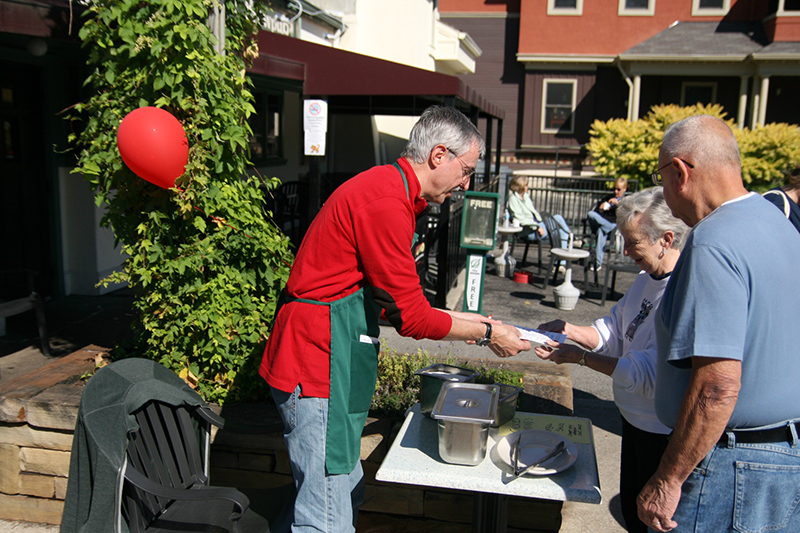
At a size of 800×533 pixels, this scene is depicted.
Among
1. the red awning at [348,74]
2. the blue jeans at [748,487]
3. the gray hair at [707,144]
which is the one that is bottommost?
the blue jeans at [748,487]

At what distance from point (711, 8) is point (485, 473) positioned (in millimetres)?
22970

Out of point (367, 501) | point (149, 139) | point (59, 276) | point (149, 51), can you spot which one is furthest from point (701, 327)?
point (59, 276)

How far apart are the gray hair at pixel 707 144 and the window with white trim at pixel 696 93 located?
21.4 meters

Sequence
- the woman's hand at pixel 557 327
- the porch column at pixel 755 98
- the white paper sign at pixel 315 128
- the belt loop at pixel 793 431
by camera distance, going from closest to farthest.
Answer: the belt loop at pixel 793 431, the woman's hand at pixel 557 327, the white paper sign at pixel 315 128, the porch column at pixel 755 98

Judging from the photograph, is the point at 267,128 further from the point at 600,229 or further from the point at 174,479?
the point at 174,479

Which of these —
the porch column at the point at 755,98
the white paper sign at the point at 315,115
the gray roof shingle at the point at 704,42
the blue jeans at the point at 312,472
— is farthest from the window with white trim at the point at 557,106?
the blue jeans at the point at 312,472

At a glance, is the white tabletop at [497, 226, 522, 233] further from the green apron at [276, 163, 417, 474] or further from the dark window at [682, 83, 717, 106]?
the dark window at [682, 83, 717, 106]

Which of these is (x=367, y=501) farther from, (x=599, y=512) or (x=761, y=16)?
(x=761, y=16)

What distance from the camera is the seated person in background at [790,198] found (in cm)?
341

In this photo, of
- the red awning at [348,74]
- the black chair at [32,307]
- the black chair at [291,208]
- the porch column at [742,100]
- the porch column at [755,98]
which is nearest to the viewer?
the black chair at [32,307]

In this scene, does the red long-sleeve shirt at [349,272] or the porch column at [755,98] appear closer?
the red long-sleeve shirt at [349,272]

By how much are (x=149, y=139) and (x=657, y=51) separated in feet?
64.6

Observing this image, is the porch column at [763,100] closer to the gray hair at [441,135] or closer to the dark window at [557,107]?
the dark window at [557,107]

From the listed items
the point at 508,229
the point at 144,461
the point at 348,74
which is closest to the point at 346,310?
the point at 144,461
